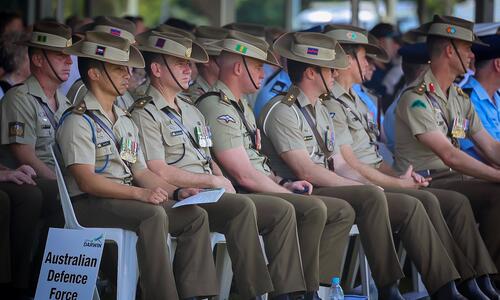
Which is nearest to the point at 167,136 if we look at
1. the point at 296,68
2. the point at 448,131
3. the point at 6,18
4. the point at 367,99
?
the point at 296,68

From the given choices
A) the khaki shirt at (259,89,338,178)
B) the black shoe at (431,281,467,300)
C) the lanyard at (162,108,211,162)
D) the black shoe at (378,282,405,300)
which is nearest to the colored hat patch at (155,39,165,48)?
the lanyard at (162,108,211,162)

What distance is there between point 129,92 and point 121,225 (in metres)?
1.93

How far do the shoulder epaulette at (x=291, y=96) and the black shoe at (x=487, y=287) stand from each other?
1.60 meters

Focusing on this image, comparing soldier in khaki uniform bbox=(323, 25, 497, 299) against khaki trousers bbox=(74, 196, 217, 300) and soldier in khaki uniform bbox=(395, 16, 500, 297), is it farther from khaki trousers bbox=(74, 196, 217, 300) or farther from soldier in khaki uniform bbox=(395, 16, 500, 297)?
khaki trousers bbox=(74, 196, 217, 300)

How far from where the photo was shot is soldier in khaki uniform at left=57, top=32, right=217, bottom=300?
5.71 meters

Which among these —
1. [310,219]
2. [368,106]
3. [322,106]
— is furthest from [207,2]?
[310,219]

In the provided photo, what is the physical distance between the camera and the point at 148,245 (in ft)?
18.7

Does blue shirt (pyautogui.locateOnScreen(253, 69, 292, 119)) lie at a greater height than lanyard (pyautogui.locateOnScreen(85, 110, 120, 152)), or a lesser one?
lesser

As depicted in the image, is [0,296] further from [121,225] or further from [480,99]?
[480,99]

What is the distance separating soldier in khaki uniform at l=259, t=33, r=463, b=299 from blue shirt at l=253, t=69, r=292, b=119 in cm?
85

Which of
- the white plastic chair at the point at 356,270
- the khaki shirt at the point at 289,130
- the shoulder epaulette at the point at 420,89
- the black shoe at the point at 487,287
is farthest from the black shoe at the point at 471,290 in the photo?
the shoulder epaulette at the point at 420,89

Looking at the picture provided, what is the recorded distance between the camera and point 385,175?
7.52 metres

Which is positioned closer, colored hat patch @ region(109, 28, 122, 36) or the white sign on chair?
the white sign on chair

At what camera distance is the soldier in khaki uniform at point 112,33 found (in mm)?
7304
